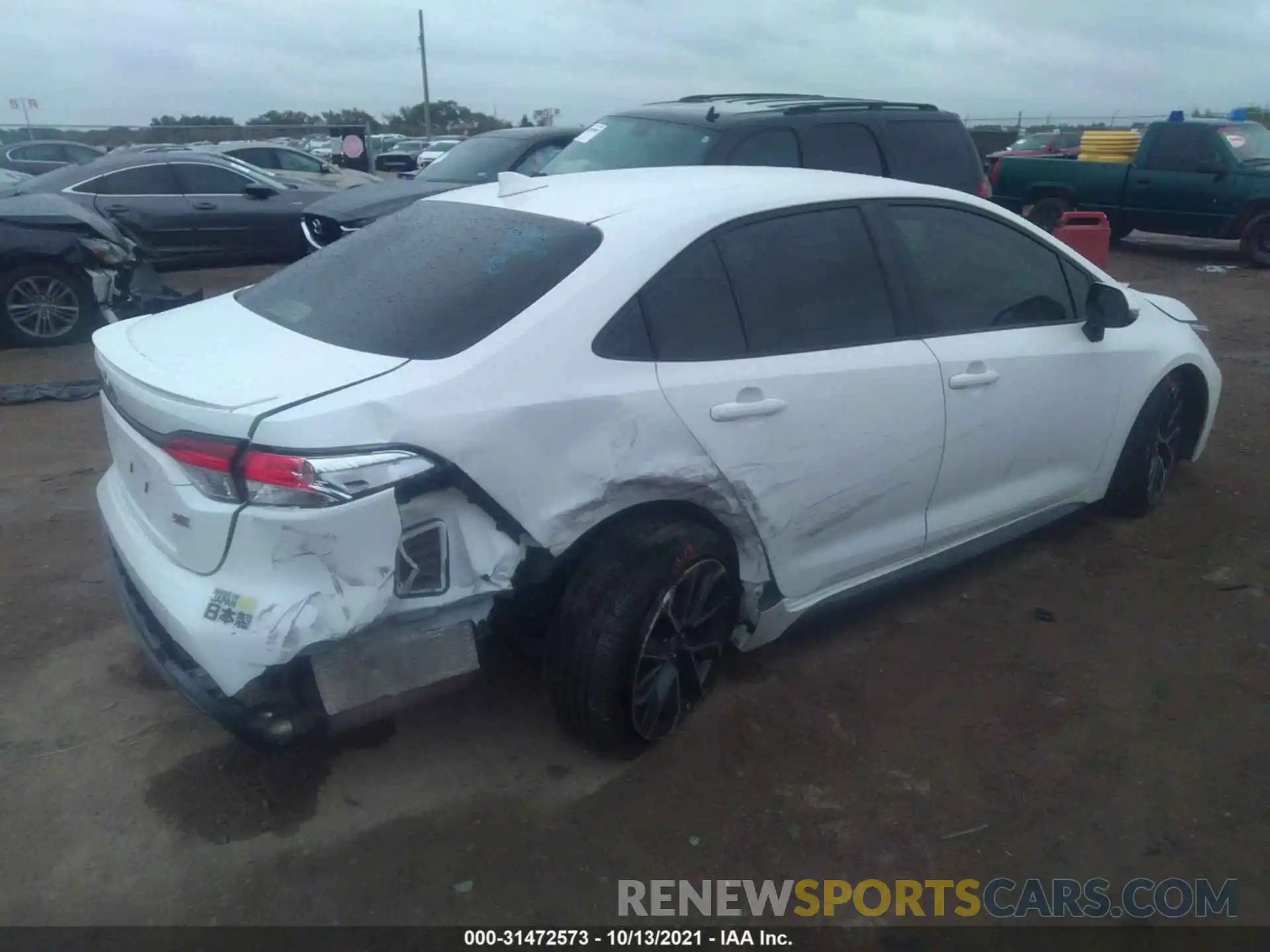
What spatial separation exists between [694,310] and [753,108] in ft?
14.9

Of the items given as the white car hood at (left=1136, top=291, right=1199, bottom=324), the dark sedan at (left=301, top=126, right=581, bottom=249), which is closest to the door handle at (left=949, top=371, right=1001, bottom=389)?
the white car hood at (left=1136, top=291, right=1199, bottom=324)

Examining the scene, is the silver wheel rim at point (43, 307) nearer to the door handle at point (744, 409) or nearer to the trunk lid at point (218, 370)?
the trunk lid at point (218, 370)

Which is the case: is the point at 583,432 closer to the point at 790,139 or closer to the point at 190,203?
the point at 790,139

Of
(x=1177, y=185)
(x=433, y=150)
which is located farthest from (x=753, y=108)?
(x=433, y=150)

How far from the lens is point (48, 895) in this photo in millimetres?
2584

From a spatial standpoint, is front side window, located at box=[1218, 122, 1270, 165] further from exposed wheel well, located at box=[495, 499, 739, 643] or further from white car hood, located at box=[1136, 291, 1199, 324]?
exposed wheel well, located at box=[495, 499, 739, 643]

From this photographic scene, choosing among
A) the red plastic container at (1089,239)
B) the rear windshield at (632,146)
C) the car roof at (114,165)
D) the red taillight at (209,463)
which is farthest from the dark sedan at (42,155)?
the red taillight at (209,463)

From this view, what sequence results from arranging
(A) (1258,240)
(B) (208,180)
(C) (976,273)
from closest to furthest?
(C) (976,273) < (B) (208,180) < (A) (1258,240)

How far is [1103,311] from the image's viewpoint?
405 centimetres

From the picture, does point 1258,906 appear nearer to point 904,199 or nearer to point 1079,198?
point 904,199

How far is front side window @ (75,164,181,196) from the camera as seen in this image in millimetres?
10469

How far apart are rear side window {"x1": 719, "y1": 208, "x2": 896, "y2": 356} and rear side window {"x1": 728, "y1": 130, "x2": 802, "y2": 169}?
324cm

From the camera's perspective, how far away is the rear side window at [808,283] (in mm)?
3182

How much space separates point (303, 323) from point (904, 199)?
212cm
